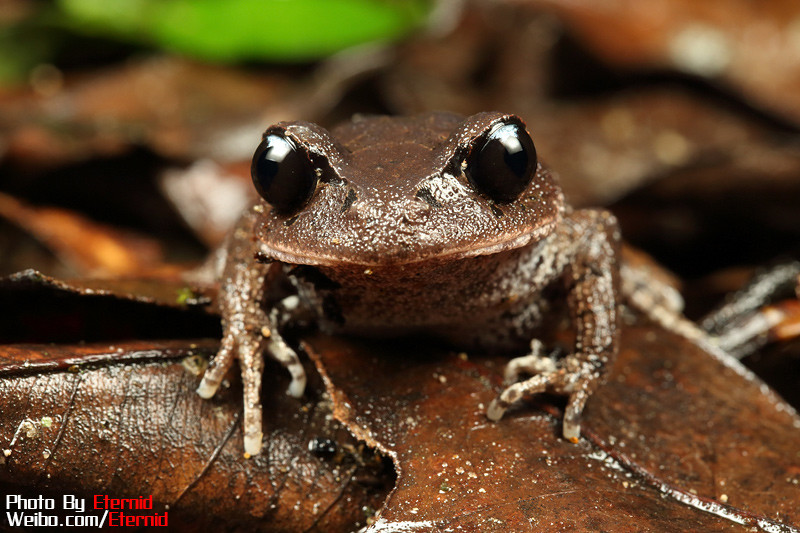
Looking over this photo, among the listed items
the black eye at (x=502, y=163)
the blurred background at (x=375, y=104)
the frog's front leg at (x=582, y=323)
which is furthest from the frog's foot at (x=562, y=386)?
the blurred background at (x=375, y=104)

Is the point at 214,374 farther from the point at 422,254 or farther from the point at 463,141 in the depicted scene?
the point at 463,141

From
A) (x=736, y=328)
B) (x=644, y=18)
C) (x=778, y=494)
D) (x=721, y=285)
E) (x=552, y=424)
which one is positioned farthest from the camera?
(x=644, y=18)

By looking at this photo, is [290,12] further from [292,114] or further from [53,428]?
[53,428]

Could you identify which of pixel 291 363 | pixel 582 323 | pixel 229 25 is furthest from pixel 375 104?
pixel 291 363

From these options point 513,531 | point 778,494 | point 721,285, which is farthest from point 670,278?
point 513,531

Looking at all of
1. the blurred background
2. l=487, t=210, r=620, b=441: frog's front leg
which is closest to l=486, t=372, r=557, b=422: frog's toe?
l=487, t=210, r=620, b=441: frog's front leg

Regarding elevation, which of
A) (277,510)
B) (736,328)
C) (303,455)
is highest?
(736,328)

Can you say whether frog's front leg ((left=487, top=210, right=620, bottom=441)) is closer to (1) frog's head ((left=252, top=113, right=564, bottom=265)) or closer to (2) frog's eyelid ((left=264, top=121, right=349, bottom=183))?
(1) frog's head ((left=252, top=113, right=564, bottom=265))

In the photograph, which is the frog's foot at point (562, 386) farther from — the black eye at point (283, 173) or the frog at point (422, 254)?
the black eye at point (283, 173)
